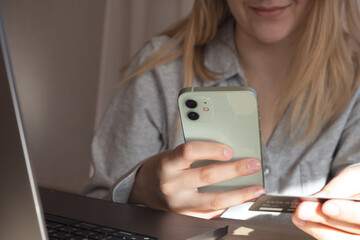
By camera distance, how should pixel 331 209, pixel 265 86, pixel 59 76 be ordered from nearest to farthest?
pixel 331 209 → pixel 265 86 → pixel 59 76

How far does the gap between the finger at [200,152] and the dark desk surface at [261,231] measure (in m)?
0.11

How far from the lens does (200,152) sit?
2.86 feet

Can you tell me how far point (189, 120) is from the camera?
903 mm

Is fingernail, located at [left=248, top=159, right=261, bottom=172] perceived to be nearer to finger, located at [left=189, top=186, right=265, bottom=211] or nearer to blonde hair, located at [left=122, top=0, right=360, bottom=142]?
finger, located at [left=189, top=186, right=265, bottom=211]

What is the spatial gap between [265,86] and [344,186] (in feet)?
2.04

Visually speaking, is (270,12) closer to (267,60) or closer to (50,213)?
(267,60)

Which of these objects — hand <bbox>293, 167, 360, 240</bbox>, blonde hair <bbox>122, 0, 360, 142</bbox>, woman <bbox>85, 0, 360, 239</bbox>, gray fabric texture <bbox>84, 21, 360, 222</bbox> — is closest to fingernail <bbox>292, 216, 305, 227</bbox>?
hand <bbox>293, 167, 360, 240</bbox>

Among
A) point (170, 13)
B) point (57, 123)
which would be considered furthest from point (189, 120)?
point (57, 123)

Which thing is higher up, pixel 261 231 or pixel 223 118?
pixel 223 118

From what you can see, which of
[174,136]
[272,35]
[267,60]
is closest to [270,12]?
[272,35]

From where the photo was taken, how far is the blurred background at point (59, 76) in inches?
132

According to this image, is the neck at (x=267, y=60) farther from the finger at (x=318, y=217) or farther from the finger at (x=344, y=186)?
the finger at (x=318, y=217)

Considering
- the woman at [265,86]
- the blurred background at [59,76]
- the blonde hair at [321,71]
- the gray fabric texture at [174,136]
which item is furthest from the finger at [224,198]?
the blurred background at [59,76]

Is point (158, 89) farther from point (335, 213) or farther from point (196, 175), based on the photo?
point (335, 213)
